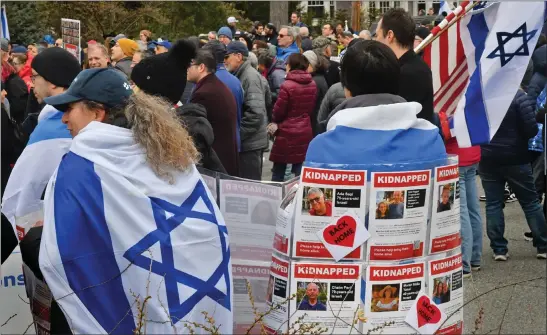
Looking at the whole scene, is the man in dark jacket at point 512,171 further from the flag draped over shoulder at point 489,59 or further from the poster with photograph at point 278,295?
the poster with photograph at point 278,295

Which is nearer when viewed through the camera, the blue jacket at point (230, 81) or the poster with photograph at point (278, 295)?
the poster with photograph at point (278, 295)

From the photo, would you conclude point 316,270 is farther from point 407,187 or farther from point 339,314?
point 407,187

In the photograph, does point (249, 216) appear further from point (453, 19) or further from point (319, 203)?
point (453, 19)

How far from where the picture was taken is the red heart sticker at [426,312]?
3695mm

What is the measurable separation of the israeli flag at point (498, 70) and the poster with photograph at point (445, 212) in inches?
100

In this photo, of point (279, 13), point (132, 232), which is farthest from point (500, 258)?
point (279, 13)

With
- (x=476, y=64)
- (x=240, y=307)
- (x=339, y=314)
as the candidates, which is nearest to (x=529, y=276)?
(x=476, y=64)

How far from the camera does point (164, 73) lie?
4879mm

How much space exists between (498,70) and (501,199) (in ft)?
7.19

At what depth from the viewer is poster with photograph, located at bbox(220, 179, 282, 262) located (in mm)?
4332

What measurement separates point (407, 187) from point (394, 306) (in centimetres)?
46

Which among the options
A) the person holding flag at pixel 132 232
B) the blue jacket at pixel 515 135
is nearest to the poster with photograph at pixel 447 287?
the person holding flag at pixel 132 232

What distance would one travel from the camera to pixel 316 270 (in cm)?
363

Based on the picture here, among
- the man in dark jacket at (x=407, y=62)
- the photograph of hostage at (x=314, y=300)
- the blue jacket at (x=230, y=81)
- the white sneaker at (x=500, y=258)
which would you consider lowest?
the white sneaker at (x=500, y=258)
